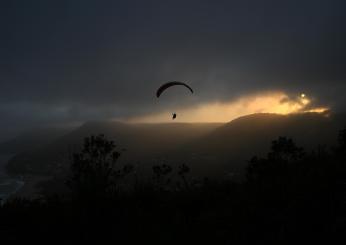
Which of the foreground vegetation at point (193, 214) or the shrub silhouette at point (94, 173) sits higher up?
the shrub silhouette at point (94, 173)

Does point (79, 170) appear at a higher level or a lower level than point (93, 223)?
higher

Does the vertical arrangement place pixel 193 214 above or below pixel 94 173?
below

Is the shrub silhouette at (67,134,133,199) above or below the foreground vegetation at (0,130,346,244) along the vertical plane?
above

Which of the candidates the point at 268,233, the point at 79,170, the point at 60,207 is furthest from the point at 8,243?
the point at 79,170

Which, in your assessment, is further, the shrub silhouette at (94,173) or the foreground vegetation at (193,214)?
the shrub silhouette at (94,173)

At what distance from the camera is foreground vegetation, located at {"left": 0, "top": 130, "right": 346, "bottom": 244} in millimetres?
9859

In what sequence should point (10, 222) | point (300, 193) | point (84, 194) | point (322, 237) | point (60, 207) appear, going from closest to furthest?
point (322, 237)
point (300, 193)
point (10, 222)
point (60, 207)
point (84, 194)

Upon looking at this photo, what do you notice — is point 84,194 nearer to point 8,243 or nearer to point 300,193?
point 8,243

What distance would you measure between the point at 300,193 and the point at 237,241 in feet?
11.2

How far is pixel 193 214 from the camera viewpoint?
1406 centimetres

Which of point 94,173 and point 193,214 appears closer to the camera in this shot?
point 193,214

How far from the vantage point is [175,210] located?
14289mm

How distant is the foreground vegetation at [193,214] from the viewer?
9.86 m

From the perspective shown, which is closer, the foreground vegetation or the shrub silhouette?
the foreground vegetation
